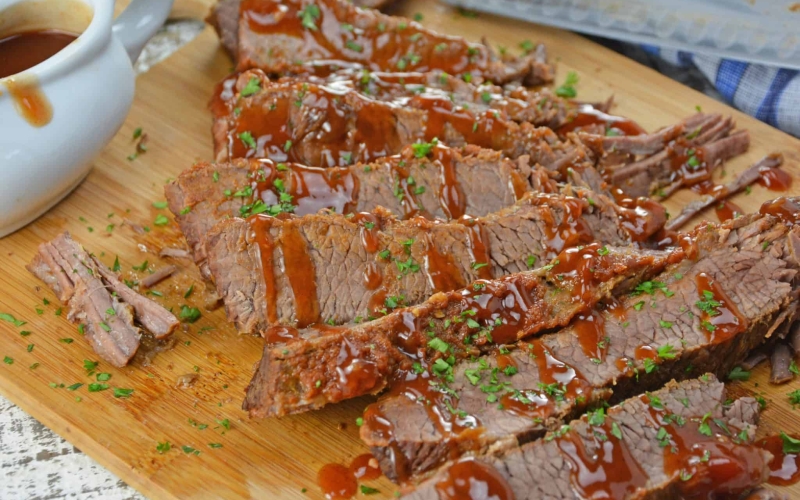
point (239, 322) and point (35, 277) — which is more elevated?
point (239, 322)

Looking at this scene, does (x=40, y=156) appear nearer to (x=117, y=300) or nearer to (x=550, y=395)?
(x=117, y=300)

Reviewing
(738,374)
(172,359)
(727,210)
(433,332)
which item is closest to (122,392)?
(172,359)

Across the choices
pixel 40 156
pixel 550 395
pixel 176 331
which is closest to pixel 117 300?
pixel 176 331

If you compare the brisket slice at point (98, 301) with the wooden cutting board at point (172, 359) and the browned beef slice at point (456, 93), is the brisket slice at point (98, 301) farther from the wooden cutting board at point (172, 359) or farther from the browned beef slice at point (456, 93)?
the browned beef slice at point (456, 93)

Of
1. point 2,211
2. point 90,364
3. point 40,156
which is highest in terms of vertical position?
point 40,156

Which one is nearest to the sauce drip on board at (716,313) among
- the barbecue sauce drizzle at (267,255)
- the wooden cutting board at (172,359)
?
the wooden cutting board at (172,359)

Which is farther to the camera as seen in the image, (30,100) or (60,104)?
(60,104)

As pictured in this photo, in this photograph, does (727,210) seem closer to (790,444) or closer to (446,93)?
(790,444)
